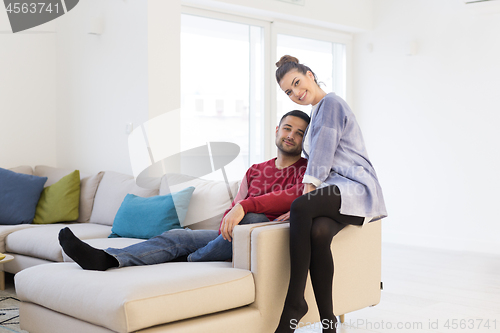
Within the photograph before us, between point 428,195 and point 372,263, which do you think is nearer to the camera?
point 372,263

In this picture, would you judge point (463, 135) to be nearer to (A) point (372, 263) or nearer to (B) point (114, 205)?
(A) point (372, 263)

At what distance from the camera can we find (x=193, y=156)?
443 centimetres

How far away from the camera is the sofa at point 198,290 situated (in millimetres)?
1774

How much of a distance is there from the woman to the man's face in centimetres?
10

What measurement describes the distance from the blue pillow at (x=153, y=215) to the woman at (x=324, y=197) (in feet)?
3.25

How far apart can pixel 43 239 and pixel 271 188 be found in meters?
1.54

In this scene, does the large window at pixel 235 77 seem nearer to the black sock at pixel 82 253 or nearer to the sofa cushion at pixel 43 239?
the sofa cushion at pixel 43 239

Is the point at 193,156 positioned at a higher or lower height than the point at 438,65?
lower

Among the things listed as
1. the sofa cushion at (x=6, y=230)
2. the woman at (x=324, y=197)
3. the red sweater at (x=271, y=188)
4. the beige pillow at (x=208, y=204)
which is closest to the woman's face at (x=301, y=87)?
the woman at (x=324, y=197)

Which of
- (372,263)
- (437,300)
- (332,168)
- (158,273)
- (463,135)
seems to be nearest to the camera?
(158,273)

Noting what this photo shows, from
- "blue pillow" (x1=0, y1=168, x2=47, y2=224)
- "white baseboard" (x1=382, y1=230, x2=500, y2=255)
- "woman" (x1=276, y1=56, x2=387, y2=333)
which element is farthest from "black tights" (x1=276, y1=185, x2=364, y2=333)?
"white baseboard" (x1=382, y1=230, x2=500, y2=255)

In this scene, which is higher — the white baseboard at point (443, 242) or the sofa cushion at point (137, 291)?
the sofa cushion at point (137, 291)

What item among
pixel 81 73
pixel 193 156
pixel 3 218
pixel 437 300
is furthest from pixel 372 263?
pixel 81 73

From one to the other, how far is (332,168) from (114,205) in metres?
1.89
